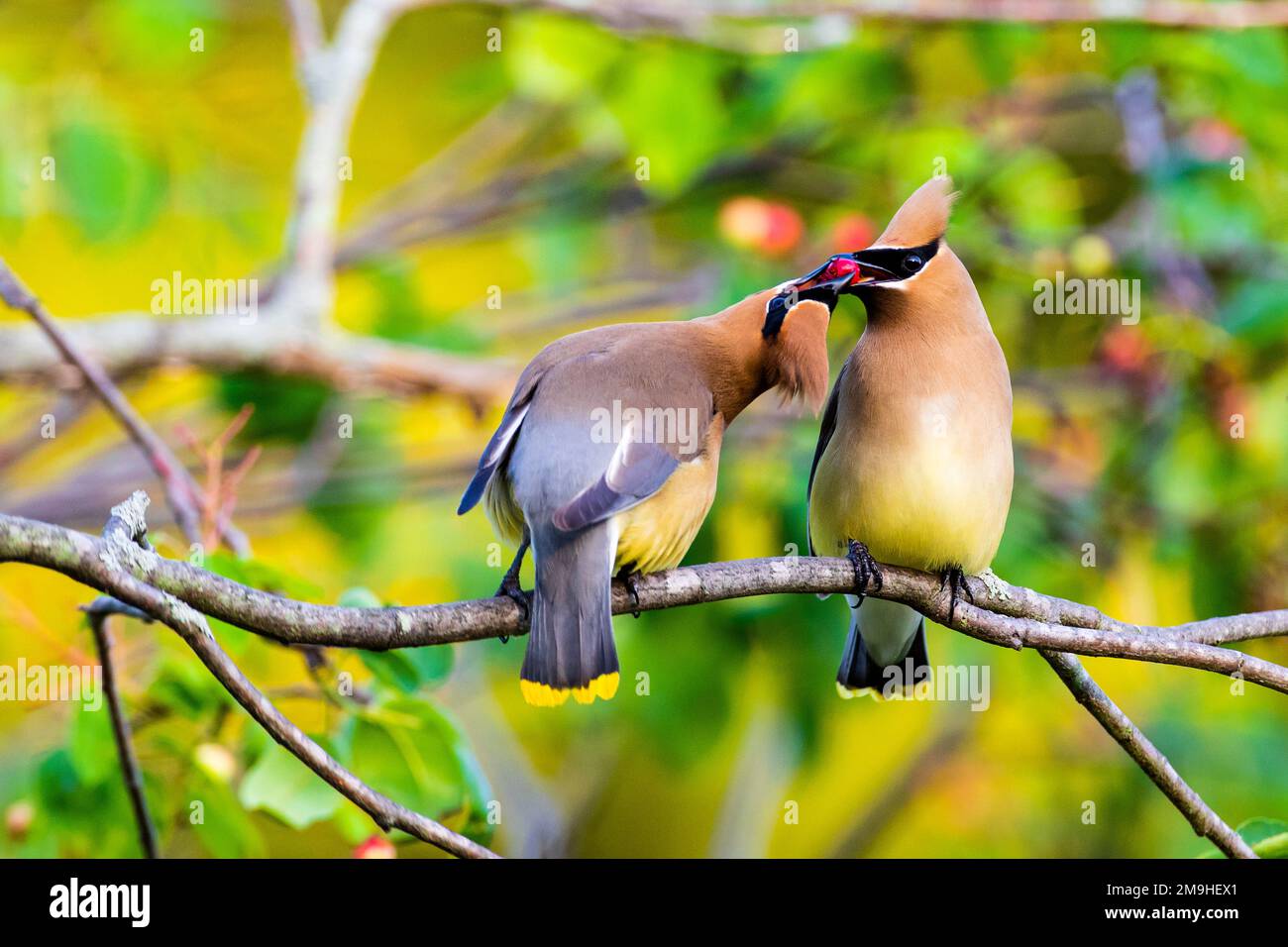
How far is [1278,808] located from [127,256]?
4531 mm

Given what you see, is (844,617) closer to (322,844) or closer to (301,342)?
(301,342)

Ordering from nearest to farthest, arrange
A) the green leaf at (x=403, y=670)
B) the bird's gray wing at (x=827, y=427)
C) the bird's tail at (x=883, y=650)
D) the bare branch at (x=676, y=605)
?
the bare branch at (x=676, y=605), the green leaf at (x=403, y=670), the bird's gray wing at (x=827, y=427), the bird's tail at (x=883, y=650)

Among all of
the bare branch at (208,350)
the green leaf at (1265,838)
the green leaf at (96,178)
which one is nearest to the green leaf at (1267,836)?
the green leaf at (1265,838)

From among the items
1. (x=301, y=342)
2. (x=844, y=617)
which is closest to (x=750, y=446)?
(x=844, y=617)

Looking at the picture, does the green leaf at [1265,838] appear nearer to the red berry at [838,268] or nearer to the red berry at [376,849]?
the red berry at [838,268]

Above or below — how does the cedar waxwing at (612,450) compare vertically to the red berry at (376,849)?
above

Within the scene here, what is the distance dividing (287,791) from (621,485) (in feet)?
2.69

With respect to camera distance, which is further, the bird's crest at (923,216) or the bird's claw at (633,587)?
the bird's crest at (923,216)

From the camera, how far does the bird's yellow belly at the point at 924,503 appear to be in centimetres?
306

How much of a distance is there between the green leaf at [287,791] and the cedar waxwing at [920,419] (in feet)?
3.52

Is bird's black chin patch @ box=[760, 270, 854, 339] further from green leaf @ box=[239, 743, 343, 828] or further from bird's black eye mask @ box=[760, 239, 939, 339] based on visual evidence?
green leaf @ box=[239, 743, 343, 828]

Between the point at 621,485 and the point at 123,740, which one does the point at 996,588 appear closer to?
the point at 621,485

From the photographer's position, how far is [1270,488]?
4.89 meters

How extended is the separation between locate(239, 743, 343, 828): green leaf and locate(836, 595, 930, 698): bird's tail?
1.38 m
